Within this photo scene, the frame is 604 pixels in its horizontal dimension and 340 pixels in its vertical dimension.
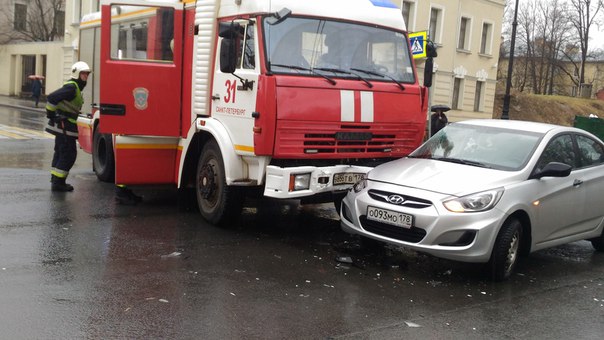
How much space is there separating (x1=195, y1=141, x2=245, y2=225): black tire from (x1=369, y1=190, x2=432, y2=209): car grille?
183 centimetres

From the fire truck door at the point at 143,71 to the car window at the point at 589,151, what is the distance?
506cm

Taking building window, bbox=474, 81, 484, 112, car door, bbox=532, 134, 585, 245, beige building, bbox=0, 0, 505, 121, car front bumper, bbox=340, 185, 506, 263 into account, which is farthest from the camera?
building window, bbox=474, 81, 484, 112

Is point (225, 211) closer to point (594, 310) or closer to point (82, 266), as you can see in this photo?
point (82, 266)

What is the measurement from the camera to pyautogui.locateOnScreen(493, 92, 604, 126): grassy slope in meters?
48.4

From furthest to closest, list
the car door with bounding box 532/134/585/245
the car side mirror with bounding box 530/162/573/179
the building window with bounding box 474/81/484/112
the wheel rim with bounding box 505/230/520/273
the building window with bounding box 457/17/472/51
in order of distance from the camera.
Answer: the building window with bounding box 474/81/484/112, the building window with bounding box 457/17/472/51, the car door with bounding box 532/134/585/245, the car side mirror with bounding box 530/162/573/179, the wheel rim with bounding box 505/230/520/273

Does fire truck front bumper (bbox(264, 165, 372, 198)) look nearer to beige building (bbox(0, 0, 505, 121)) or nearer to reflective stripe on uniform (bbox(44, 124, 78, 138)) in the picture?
reflective stripe on uniform (bbox(44, 124, 78, 138))

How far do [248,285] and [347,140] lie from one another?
8.33ft

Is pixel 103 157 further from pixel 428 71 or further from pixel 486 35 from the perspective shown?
pixel 486 35

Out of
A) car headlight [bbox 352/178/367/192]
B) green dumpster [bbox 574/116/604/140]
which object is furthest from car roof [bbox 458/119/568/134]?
green dumpster [bbox 574/116/604/140]

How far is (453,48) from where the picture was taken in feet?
126

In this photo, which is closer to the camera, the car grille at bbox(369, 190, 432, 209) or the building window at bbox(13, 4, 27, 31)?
the car grille at bbox(369, 190, 432, 209)

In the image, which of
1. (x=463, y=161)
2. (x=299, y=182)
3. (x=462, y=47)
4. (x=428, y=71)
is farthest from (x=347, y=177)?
(x=462, y=47)

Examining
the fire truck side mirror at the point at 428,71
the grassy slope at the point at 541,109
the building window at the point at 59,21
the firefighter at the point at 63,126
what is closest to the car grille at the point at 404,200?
the fire truck side mirror at the point at 428,71

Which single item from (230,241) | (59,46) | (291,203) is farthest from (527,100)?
(230,241)
